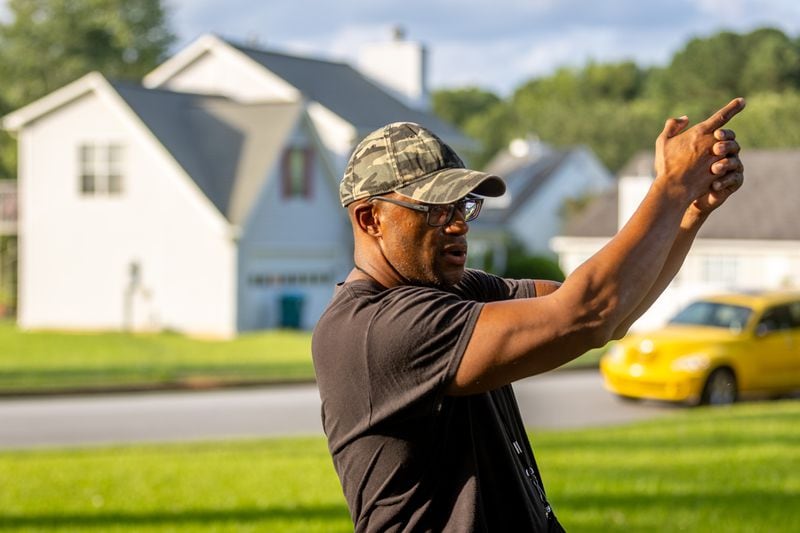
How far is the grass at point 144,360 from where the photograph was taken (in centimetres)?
2345

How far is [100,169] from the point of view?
34594 millimetres

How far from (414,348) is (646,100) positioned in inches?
2957

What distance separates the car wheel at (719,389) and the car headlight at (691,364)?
19 centimetres

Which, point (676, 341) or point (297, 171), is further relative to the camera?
point (297, 171)

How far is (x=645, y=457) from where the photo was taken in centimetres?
1202

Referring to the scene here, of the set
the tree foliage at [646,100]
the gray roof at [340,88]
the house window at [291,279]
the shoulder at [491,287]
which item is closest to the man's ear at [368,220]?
the shoulder at [491,287]

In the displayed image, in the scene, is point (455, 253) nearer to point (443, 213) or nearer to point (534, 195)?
point (443, 213)

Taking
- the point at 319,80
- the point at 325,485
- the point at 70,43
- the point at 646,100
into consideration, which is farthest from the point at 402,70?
the point at 646,100

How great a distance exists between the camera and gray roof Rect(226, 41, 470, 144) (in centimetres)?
3391

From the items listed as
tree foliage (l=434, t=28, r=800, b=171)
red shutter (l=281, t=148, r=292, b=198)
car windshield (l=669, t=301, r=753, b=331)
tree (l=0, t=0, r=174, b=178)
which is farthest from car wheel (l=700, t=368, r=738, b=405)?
tree (l=0, t=0, r=174, b=178)

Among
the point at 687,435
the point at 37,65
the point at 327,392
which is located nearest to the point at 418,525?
the point at 327,392

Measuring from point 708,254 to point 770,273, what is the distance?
1886mm

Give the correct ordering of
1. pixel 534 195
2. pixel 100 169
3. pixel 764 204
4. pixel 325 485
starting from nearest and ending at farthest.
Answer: pixel 325 485 → pixel 764 204 → pixel 100 169 → pixel 534 195

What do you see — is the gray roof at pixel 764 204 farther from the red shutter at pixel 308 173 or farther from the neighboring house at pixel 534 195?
the neighboring house at pixel 534 195
